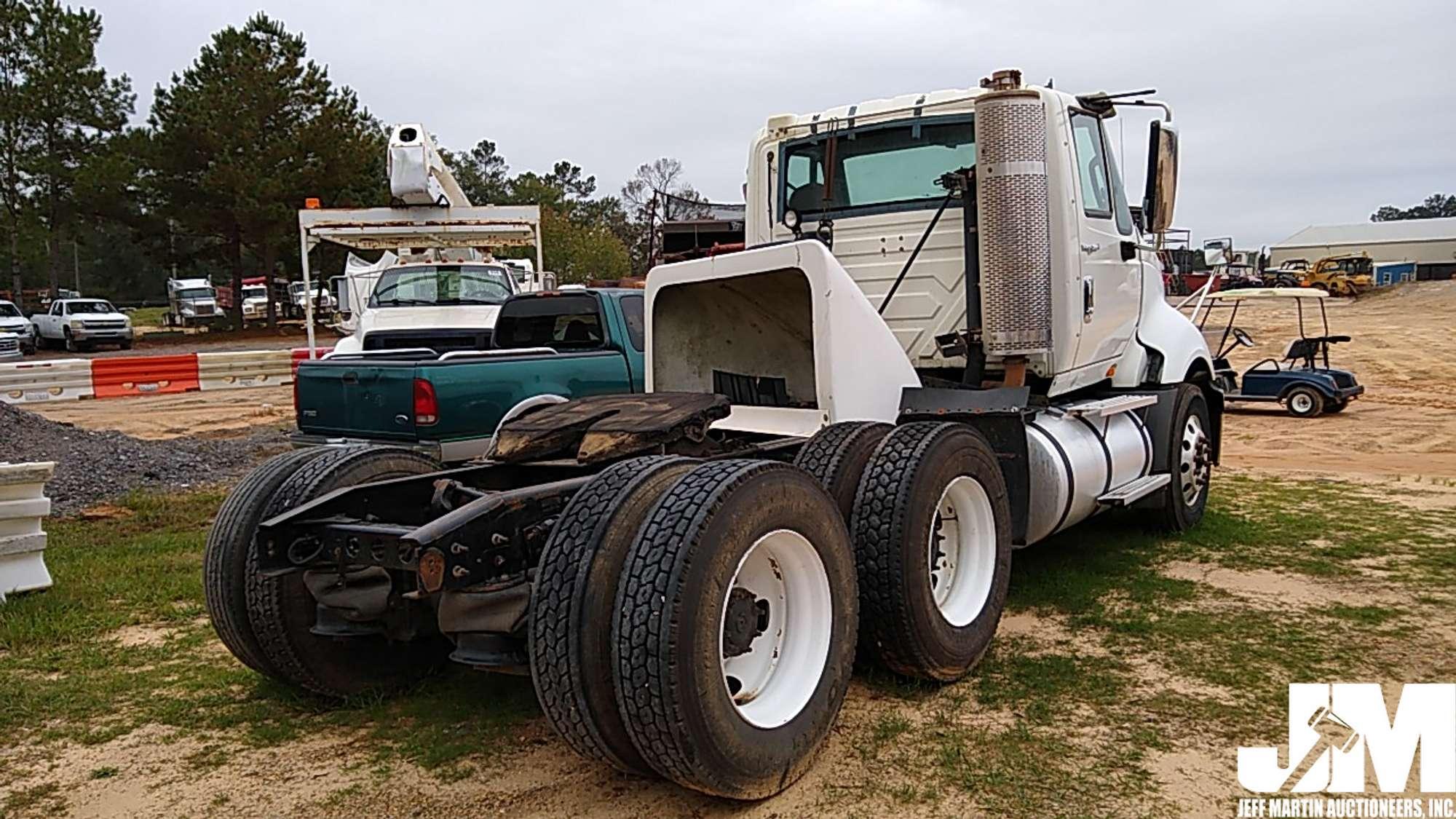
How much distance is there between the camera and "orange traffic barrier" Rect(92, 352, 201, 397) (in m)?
20.7

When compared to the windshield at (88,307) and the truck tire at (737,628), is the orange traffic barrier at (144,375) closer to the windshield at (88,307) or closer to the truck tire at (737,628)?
the windshield at (88,307)

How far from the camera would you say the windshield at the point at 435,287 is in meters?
13.1

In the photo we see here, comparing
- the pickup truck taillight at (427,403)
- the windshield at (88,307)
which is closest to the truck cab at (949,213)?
the pickup truck taillight at (427,403)

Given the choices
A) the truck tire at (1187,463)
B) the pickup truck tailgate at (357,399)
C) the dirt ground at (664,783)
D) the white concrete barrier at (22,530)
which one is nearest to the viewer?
the dirt ground at (664,783)

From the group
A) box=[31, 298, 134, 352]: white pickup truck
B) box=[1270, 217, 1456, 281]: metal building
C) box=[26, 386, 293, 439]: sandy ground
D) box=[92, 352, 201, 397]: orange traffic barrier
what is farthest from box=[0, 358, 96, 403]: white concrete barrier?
box=[1270, 217, 1456, 281]: metal building

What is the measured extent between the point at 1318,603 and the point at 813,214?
345 centimetres

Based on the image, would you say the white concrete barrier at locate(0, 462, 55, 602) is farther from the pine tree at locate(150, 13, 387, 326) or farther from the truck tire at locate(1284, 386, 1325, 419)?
the pine tree at locate(150, 13, 387, 326)

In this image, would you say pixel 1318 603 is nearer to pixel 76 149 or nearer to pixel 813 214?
pixel 813 214

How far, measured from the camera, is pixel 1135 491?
21.7 feet

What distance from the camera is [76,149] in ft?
146

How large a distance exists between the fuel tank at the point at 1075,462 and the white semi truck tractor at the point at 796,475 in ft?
0.07

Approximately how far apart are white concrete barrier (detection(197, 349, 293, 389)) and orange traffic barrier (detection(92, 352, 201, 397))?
22 centimetres

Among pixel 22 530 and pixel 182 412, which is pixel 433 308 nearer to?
pixel 22 530

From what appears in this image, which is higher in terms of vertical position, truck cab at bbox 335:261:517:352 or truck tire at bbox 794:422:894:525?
truck cab at bbox 335:261:517:352
